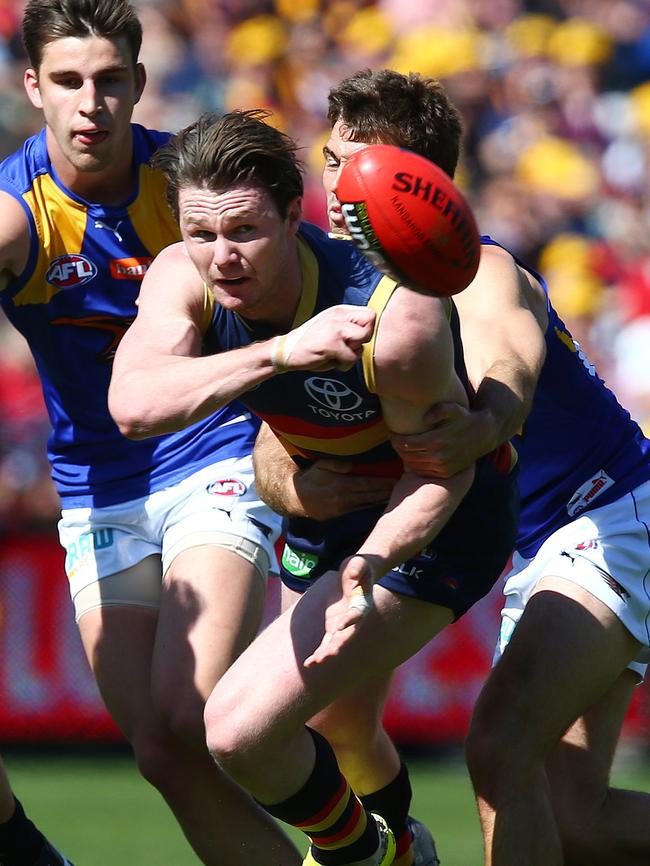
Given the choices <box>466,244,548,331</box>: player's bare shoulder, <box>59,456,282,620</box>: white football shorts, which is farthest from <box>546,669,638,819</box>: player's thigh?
<box>466,244,548,331</box>: player's bare shoulder

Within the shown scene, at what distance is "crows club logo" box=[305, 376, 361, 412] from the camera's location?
13.1 ft

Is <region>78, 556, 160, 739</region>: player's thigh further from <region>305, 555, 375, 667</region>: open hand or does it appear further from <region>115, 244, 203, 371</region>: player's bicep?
<region>115, 244, 203, 371</region>: player's bicep

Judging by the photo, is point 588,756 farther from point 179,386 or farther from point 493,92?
point 493,92

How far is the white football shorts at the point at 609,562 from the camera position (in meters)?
4.55

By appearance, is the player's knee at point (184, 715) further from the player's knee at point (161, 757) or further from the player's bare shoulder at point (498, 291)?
the player's bare shoulder at point (498, 291)

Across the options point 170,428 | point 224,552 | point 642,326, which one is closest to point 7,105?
point 642,326

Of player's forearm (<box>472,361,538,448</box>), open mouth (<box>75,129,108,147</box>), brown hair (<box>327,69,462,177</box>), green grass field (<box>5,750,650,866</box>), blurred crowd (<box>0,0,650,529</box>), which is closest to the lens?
player's forearm (<box>472,361,538,448</box>)

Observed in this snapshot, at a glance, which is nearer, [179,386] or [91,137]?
[179,386]

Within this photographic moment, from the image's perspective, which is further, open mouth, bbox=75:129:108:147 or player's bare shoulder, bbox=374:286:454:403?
open mouth, bbox=75:129:108:147

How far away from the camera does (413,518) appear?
12.8 ft

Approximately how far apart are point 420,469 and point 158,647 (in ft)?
4.19

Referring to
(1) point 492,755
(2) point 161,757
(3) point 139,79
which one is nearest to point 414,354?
(1) point 492,755

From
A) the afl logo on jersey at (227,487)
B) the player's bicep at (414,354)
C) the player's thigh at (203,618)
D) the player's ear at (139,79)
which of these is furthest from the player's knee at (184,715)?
the player's ear at (139,79)

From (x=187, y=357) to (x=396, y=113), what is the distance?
1.19 m
